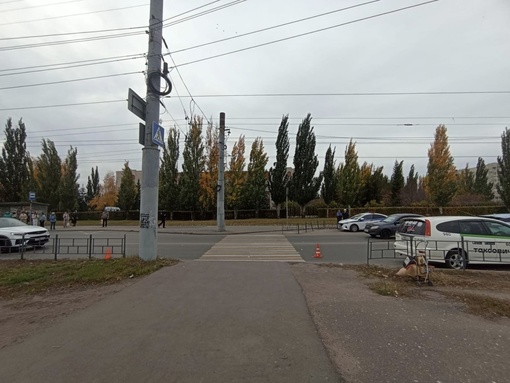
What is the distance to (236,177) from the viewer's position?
47.6 meters


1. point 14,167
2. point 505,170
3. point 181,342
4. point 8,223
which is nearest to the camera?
point 181,342

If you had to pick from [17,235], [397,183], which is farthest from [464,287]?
[397,183]

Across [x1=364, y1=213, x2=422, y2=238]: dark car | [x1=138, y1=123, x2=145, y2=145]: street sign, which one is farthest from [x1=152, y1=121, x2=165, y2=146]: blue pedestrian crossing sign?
[x1=364, y1=213, x2=422, y2=238]: dark car

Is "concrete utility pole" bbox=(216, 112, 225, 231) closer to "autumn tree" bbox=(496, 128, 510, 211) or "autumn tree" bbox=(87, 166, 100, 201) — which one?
"autumn tree" bbox=(496, 128, 510, 211)

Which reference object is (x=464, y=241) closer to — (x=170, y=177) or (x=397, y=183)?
(x=170, y=177)

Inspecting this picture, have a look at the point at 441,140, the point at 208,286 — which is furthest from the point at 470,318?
the point at 441,140

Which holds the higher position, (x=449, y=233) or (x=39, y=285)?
(x=449, y=233)

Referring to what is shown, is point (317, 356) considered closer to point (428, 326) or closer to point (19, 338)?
point (428, 326)

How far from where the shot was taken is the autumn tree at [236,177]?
46531 mm

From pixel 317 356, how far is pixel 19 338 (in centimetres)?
403

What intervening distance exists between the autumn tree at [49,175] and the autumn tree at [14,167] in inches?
71.5

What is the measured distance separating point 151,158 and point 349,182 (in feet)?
145

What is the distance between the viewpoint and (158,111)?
10.2 meters

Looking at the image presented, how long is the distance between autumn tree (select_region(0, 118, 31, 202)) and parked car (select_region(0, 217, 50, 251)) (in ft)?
140
